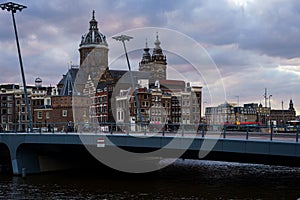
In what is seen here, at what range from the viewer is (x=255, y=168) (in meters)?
53.1

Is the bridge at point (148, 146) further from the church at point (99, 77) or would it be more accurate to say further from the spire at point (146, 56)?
the spire at point (146, 56)

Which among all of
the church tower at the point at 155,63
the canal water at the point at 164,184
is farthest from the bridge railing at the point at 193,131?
the church tower at the point at 155,63

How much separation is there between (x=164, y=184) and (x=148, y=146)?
5358 millimetres

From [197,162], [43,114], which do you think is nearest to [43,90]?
[43,114]

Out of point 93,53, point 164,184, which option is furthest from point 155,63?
point 164,184

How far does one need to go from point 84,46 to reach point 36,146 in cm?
11485

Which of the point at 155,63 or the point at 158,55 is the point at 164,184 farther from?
the point at 158,55

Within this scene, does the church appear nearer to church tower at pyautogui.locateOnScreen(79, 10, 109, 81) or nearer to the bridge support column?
church tower at pyautogui.locateOnScreen(79, 10, 109, 81)

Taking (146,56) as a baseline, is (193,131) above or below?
below

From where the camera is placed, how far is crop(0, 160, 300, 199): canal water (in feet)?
115

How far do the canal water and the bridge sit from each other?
2.07 metres

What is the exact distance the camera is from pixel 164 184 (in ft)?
133

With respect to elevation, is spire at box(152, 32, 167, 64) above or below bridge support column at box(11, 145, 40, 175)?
above

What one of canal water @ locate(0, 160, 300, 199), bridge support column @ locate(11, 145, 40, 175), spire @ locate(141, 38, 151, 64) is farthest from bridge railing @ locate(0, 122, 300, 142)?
spire @ locate(141, 38, 151, 64)
